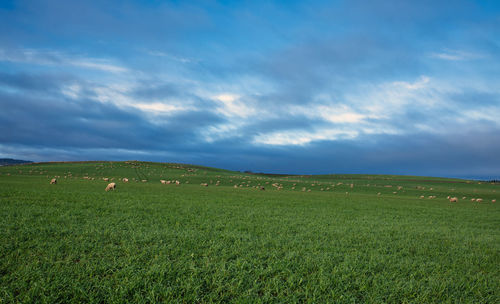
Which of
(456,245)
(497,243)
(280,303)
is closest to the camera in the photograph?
(280,303)

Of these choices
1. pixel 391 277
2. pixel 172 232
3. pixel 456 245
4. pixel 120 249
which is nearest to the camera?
pixel 391 277

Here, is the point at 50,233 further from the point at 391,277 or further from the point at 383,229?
the point at 383,229

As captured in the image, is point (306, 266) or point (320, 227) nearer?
point (306, 266)

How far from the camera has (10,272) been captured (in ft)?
11.0

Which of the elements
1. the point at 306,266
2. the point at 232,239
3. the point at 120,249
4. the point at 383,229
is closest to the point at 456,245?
the point at 383,229

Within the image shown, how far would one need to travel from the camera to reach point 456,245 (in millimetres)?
5859

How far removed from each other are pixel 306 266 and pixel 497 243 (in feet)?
20.2

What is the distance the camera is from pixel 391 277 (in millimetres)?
3754

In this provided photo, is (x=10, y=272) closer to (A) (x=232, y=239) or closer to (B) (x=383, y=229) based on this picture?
(A) (x=232, y=239)

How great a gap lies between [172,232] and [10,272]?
258cm

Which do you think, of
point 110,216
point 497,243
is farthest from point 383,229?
point 110,216

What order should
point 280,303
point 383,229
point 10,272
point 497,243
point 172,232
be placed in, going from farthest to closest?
point 383,229
point 497,243
point 172,232
point 10,272
point 280,303

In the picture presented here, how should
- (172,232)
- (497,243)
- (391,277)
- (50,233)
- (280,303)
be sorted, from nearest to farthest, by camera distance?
(280,303)
(391,277)
(50,233)
(172,232)
(497,243)

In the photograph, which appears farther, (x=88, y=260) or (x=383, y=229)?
(x=383, y=229)
